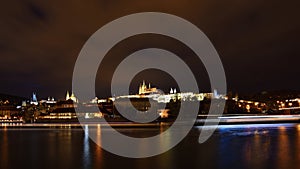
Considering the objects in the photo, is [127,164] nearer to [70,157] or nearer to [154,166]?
[154,166]

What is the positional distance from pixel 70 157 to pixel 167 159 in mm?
4058

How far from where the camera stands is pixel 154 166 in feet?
37.3

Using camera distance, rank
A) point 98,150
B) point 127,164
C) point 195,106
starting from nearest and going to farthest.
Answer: point 127,164, point 98,150, point 195,106

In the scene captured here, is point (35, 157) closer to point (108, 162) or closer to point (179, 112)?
point (108, 162)

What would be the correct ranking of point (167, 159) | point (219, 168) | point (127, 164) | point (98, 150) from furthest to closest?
point (98, 150) < point (167, 159) < point (127, 164) < point (219, 168)

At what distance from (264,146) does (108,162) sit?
25.1ft

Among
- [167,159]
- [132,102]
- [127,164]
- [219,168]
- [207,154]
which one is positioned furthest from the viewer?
[132,102]

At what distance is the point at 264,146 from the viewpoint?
16.3 metres

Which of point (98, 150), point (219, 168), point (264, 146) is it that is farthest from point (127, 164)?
point (264, 146)

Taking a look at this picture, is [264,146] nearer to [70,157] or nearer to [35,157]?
[70,157]

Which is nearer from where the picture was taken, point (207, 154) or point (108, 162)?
point (108, 162)

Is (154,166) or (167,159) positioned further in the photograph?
(167,159)

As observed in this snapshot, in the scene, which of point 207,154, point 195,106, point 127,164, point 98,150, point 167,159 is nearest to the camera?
point 127,164

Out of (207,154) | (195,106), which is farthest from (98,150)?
(195,106)
